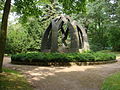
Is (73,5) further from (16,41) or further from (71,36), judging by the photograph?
(16,41)

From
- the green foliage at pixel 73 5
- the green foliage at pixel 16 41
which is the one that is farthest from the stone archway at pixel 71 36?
the green foliage at pixel 73 5

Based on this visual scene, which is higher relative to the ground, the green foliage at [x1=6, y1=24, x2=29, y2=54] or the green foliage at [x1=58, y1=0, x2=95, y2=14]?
the green foliage at [x1=58, y1=0, x2=95, y2=14]

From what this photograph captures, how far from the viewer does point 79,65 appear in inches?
458

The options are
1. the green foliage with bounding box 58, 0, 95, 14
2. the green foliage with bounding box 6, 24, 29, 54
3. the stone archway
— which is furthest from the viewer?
the green foliage with bounding box 6, 24, 29, 54

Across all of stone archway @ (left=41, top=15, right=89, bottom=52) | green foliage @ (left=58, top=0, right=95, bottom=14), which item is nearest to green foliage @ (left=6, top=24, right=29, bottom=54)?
stone archway @ (left=41, top=15, right=89, bottom=52)

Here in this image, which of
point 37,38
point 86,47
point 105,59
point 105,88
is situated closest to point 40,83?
point 105,88

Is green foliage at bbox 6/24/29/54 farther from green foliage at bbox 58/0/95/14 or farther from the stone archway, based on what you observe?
green foliage at bbox 58/0/95/14

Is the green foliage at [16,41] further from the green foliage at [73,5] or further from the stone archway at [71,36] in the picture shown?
the green foliage at [73,5]

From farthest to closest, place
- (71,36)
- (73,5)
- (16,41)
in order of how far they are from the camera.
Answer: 1. (16,41)
2. (71,36)
3. (73,5)

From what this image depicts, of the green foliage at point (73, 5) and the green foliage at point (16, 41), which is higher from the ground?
the green foliage at point (73, 5)

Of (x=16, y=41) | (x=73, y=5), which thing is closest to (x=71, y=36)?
(x=73, y=5)

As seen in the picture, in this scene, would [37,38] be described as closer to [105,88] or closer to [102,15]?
[102,15]

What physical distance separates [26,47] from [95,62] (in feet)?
38.5

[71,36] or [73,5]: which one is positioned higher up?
[73,5]
